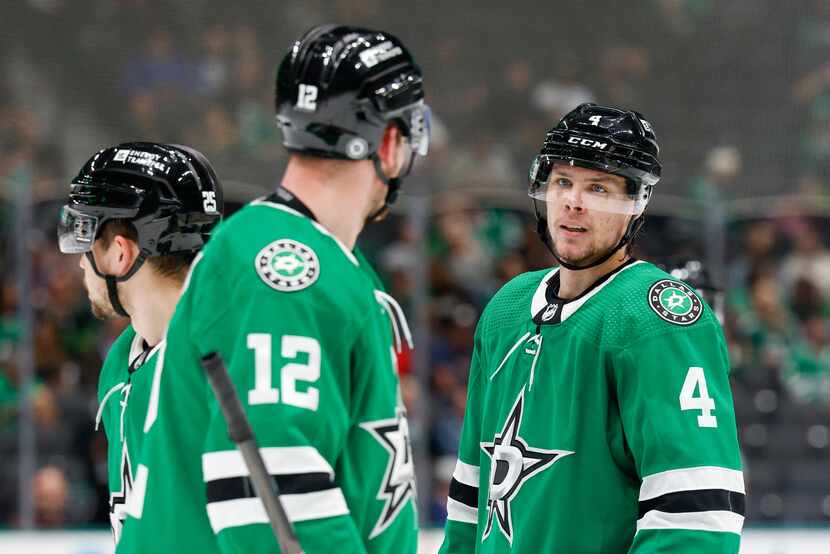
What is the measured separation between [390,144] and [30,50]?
588 centimetres

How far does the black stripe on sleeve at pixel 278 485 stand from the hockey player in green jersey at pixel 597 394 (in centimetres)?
62

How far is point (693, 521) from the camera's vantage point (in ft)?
6.20

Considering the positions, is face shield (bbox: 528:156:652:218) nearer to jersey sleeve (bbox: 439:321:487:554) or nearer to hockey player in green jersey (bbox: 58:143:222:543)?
jersey sleeve (bbox: 439:321:487:554)

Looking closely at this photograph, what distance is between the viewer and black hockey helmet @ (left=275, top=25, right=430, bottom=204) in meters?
1.59

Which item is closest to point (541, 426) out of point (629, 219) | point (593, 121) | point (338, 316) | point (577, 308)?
point (577, 308)

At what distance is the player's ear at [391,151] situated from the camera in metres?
1.65

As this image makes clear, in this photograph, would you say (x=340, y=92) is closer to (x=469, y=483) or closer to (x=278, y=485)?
(x=278, y=485)

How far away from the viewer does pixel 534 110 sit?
23.2 ft

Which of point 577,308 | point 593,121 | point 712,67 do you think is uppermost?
point 712,67

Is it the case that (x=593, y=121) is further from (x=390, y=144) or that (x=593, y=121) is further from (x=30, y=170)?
(x=30, y=170)

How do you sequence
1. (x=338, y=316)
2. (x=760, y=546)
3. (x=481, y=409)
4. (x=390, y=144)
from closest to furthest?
(x=338, y=316) → (x=390, y=144) → (x=481, y=409) → (x=760, y=546)

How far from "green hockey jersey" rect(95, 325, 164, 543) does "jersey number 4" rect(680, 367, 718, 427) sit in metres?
0.80

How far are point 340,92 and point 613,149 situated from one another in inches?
26.3

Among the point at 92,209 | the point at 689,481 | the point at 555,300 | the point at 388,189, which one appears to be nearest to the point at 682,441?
the point at 689,481
